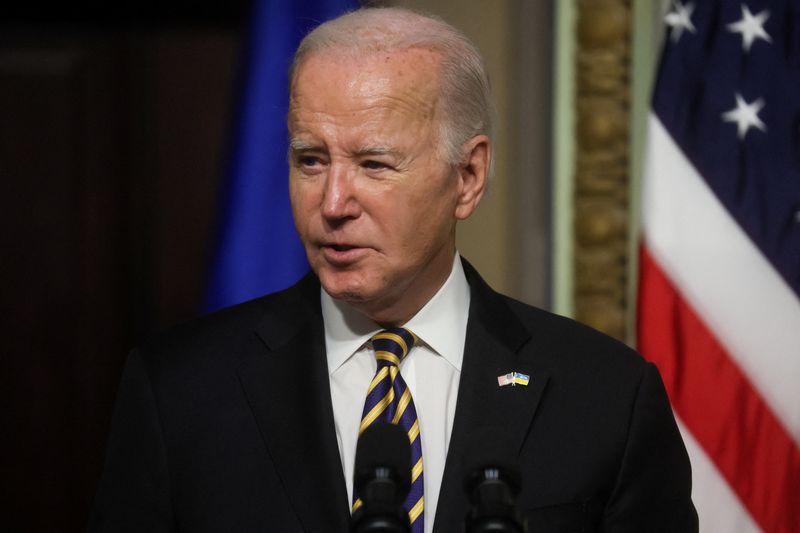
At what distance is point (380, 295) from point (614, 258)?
1.68 meters

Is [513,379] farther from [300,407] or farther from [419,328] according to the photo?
[300,407]

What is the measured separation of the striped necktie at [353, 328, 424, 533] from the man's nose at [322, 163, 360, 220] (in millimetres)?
253

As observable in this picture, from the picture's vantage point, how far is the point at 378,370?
165cm

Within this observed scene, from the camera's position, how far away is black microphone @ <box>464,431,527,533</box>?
1.02m

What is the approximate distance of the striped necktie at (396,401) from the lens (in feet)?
5.09

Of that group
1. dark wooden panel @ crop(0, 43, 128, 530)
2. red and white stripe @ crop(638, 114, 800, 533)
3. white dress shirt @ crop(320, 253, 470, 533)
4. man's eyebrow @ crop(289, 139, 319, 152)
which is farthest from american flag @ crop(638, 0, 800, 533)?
dark wooden panel @ crop(0, 43, 128, 530)

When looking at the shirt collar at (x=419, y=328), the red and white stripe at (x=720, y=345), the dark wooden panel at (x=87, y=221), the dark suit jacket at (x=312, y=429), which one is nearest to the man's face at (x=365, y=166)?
the shirt collar at (x=419, y=328)

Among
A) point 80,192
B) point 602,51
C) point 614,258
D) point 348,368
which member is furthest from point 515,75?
point 348,368

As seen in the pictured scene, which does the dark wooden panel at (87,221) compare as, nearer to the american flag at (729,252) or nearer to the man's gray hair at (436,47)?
the american flag at (729,252)

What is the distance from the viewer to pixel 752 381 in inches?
98.0

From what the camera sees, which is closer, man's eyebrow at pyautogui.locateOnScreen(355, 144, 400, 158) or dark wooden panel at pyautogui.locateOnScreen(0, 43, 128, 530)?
man's eyebrow at pyautogui.locateOnScreen(355, 144, 400, 158)

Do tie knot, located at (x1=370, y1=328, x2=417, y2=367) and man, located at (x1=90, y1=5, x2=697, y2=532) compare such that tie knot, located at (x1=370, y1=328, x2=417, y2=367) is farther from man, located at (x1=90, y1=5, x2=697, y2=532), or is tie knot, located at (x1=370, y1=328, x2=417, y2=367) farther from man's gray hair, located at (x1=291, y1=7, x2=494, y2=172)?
man's gray hair, located at (x1=291, y1=7, x2=494, y2=172)

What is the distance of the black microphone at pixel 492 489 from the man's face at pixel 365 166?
1.54 feet

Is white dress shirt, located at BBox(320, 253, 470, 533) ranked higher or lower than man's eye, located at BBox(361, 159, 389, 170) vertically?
lower
